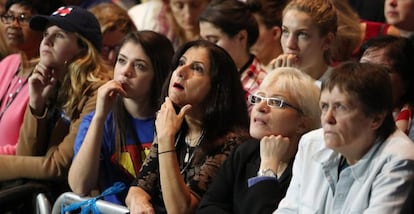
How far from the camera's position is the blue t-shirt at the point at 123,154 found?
396 cm

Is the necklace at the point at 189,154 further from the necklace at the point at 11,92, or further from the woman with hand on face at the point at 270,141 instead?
the necklace at the point at 11,92

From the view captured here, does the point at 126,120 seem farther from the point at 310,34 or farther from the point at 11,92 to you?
the point at 11,92

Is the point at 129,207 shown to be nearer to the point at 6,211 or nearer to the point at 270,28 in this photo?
the point at 6,211

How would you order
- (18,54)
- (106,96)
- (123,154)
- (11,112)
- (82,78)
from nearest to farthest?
(106,96), (123,154), (82,78), (11,112), (18,54)

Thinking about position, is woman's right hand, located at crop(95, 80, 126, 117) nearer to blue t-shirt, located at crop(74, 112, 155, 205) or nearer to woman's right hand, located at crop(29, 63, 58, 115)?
blue t-shirt, located at crop(74, 112, 155, 205)

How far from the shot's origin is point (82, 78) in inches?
169

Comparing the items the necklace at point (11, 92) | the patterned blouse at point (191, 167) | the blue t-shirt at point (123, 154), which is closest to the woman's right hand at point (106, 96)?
the blue t-shirt at point (123, 154)

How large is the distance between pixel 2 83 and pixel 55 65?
547 millimetres

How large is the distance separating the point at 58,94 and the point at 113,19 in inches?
28.3

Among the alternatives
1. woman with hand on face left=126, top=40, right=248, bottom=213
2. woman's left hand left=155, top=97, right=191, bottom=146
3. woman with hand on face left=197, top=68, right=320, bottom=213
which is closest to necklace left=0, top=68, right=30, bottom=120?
woman with hand on face left=126, top=40, right=248, bottom=213

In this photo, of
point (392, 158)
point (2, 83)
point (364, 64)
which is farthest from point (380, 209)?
point (2, 83)

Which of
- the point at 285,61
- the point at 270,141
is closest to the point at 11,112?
the point at 285,61

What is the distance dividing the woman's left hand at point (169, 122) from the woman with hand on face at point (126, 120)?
1.26 ft

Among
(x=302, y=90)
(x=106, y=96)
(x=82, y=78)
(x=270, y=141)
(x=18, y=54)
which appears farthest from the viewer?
(x=18, y=54)
